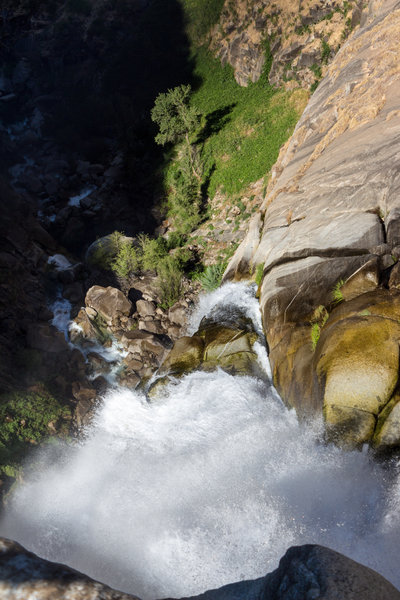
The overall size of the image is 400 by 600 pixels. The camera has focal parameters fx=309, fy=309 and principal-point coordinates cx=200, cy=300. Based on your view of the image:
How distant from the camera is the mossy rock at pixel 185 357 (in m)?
14.1

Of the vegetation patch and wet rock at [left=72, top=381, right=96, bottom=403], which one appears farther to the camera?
wet rock at [left=72, top=381, right=96, bottom=403]

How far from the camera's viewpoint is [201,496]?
928 centimetres

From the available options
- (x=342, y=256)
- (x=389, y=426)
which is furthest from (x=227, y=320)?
(x=389, y=426)

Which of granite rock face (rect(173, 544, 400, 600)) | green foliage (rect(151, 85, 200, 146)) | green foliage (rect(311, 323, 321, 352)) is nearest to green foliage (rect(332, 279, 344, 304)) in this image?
green foliage (rect(311, 323, 321, 352))

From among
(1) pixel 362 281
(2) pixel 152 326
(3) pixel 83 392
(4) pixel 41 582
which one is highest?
(4) pixel 41 582

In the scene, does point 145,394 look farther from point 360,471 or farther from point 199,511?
point 360,471

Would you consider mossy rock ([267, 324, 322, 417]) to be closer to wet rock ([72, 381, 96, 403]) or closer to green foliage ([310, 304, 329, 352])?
green foliage ([310, 304, 329, 352])

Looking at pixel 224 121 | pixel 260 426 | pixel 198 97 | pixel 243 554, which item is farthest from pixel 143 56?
pixel 243 554

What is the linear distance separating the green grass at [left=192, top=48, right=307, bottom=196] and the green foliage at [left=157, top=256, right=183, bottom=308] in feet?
32.3

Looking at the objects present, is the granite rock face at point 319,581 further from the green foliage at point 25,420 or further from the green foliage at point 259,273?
the green foliage at point 25,420

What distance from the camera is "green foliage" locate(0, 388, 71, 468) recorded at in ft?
44.9

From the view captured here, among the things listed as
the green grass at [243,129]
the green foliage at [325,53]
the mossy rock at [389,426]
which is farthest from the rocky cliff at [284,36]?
the mossy rock at [389,426]

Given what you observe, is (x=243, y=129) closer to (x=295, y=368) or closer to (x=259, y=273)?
(x=259, y=273)

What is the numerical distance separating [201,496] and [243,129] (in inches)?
1234
